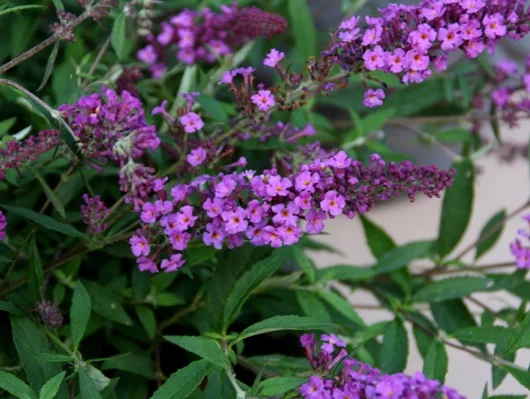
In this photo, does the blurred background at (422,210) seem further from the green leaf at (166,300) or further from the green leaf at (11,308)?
the green leaf at (11,308)

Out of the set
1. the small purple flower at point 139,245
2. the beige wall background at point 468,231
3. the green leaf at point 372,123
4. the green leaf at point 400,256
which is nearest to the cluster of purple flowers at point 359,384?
the small purple flower at point 139,245

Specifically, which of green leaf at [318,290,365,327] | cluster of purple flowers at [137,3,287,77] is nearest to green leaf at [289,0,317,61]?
cluster of purple flowers at [137,3,287,77]

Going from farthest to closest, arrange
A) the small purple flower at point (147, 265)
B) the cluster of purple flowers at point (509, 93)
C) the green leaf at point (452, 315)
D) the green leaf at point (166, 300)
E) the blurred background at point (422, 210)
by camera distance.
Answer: the blurred background at point (422, 210)
the cluster of purple flowers at point (509, 93)
the green leaf at point (452, 315)
the green leaf at point (166, 300)
the small purple flower at point (147, 265)

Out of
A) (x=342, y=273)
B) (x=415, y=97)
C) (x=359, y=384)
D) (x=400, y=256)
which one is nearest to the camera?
Answer: (x=359, y=384)

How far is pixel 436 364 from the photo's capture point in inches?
42.1

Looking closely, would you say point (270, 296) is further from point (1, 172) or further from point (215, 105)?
point (1, 172)

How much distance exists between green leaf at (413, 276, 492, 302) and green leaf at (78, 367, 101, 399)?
0.59 meters

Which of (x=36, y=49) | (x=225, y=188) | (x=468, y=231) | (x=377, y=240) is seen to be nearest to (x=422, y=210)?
(x=468, y=231)

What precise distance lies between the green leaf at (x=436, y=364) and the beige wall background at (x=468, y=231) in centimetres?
72

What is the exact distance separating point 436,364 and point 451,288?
0.68 ft

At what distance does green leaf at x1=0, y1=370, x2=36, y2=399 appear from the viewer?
2.76 ft

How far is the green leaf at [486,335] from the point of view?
107cm

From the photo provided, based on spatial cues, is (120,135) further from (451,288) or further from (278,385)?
(451,288)

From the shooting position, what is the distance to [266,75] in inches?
76.7
